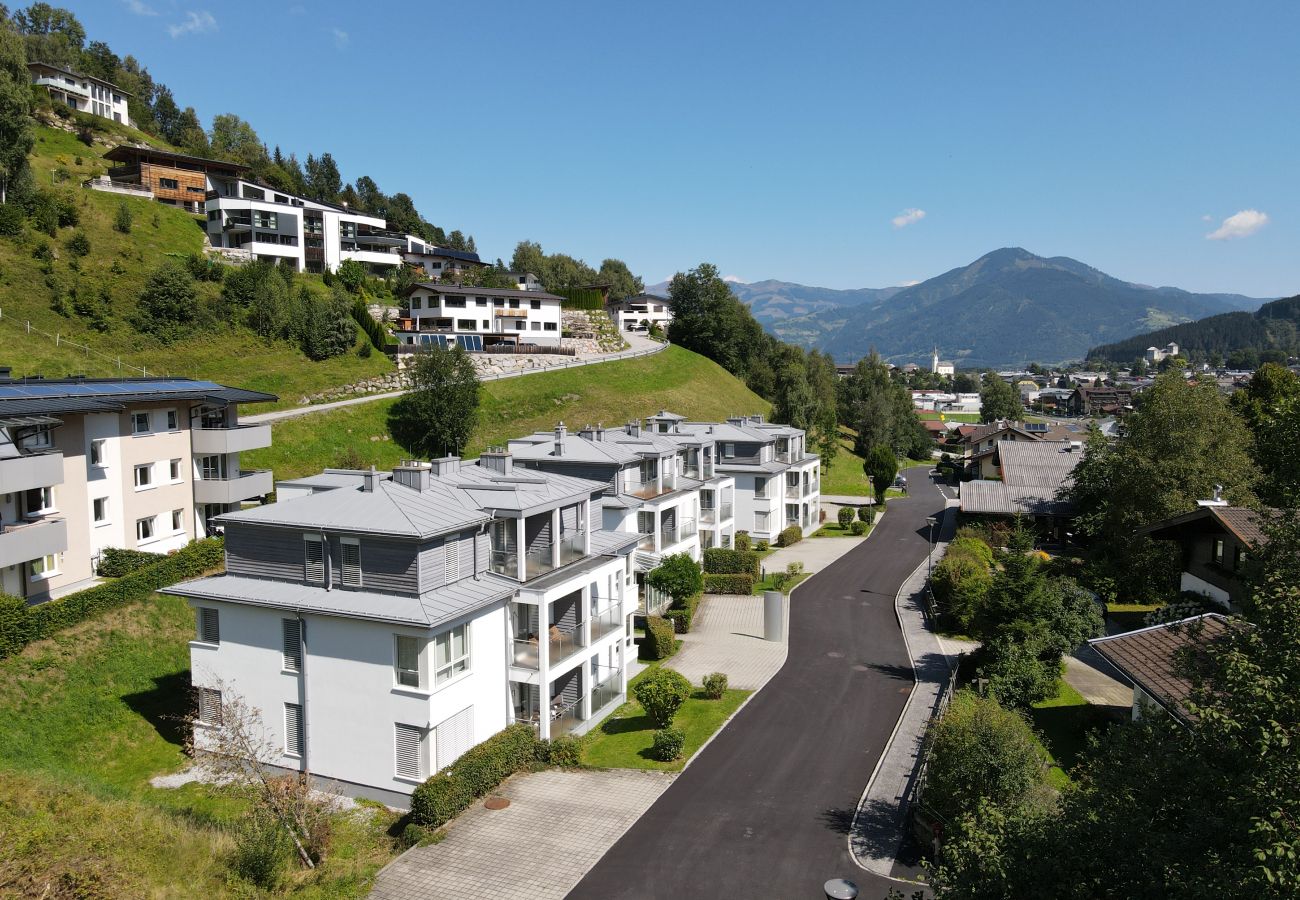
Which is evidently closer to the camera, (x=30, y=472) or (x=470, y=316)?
(x=30, y=472)

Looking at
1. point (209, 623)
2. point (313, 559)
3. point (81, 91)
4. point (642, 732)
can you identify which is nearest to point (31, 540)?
point (209, 623)

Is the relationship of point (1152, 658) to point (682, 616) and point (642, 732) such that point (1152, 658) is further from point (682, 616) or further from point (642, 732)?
point (682, 616)

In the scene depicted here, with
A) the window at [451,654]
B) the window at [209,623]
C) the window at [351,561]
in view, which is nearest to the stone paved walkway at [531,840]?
the window at [451,654]

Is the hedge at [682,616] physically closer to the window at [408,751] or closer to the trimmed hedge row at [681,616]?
the trimmed hedge row at [681,616]

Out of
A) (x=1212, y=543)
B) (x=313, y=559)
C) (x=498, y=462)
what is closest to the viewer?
(x=313, y=559)

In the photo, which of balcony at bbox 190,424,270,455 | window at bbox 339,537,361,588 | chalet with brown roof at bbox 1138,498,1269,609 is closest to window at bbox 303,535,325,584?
window at bbox 339,537,361,588

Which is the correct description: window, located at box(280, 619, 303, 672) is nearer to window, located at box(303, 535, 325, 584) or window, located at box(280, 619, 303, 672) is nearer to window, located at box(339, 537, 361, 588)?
window, located at box(303, 535, 325, 584)
